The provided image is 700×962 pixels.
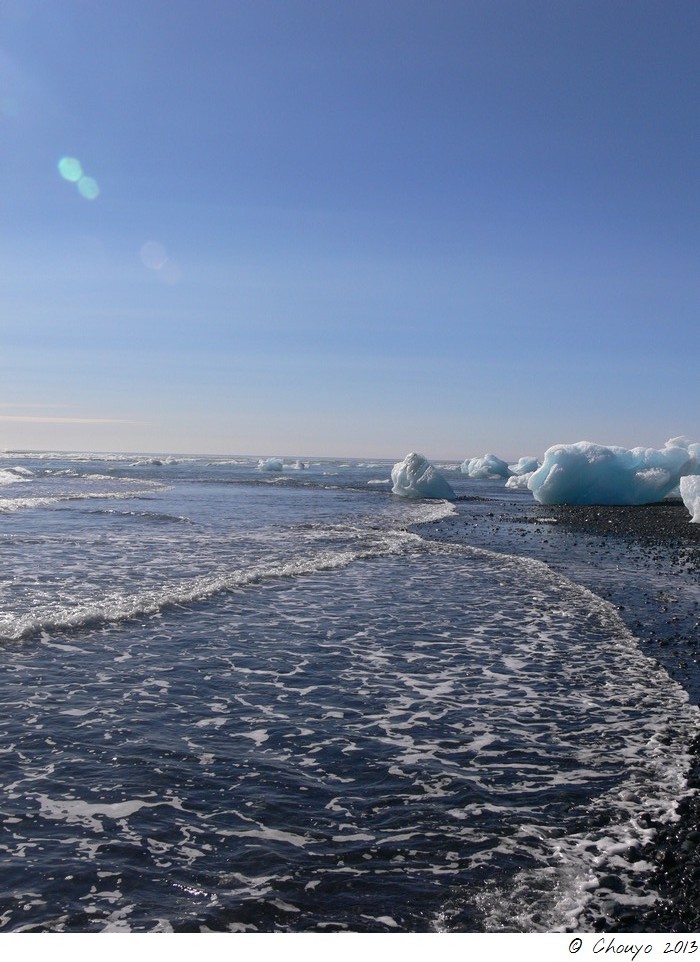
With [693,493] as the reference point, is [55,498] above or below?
below

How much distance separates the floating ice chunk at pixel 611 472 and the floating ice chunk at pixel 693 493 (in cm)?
859

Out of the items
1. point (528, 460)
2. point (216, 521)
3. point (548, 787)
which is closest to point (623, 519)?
point (216, 521)

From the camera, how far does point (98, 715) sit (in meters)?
8.44

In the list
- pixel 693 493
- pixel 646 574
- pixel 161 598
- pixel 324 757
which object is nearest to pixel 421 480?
pixel 693 493

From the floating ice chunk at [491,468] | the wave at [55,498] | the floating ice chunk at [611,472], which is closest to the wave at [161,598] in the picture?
the wave at [55,498]

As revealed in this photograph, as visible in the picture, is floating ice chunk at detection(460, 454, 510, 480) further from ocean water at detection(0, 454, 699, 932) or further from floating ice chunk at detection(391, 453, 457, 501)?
ocean water at detection(0, 454, 699, 932)

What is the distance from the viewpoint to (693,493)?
3222cm

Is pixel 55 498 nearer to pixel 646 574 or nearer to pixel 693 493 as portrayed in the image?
pixel 646 574

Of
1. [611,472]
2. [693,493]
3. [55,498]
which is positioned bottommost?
[55,498]

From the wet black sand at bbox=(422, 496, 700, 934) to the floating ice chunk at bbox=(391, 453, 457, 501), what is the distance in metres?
5.66

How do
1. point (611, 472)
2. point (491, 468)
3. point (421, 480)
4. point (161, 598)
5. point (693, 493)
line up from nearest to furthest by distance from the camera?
point (161, 598), point (693, 493), point (611, 472), point (421, 480), point (491, 468)

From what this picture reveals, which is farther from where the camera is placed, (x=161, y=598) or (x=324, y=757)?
(x=161, y=598)

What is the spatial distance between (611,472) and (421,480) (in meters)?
15.0
